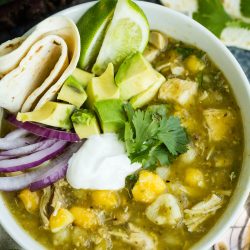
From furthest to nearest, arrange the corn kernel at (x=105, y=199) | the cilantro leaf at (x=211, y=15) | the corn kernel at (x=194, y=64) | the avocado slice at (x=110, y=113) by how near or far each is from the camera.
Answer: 1. the cilantro leaf at (x=211, y=15)
2. the corn kernel at (x=194, y=64)
3. the corn kernel at (x=105, y=199)
4. the avocado slice at (x=110, y=113)

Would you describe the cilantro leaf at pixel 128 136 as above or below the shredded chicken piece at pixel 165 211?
above

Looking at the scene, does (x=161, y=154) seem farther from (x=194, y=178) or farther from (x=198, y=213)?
(x=198, y=213)

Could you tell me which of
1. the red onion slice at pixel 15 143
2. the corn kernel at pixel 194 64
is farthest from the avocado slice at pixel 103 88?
the corn kernel at pixel 194 64

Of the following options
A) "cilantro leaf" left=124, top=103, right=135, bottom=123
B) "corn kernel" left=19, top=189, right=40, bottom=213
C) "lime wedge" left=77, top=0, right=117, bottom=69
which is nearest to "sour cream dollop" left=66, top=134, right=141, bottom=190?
"cilantro leaf" left=124, top=103, right=135, bottom=123

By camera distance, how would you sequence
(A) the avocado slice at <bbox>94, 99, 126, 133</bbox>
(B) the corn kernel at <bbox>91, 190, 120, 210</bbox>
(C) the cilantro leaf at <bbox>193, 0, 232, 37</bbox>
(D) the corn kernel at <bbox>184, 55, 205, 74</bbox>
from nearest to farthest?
(A) the avocado slice at <bbox>94, 99, 126, 133</bbox> → (B) the corn kernel at <bbox>91, 190, 120, 210</bbox> → (D) the corn kernel at <bbox>184, 55, 205, 74</bbox> → (C) the cilantro leaf at <bbox>193, 0, 232, 37</bbox>

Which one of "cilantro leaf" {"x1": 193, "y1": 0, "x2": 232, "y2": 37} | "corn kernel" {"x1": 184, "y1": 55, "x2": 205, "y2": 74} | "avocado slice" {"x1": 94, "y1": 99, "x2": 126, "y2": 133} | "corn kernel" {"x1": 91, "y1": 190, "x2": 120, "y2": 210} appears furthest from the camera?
"cilantro leaf" {"x1": 193, "y1": 0, "x2": 232, "y2": 37}

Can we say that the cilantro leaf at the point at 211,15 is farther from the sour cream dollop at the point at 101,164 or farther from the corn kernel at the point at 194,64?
the sour cream dollop at the point at 101,164

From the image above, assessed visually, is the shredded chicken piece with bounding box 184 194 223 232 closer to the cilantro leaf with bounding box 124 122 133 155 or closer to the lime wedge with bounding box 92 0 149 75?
the cilantro leaf with bounding box 124 122 133 155

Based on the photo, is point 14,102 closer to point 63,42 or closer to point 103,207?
point 63,42
